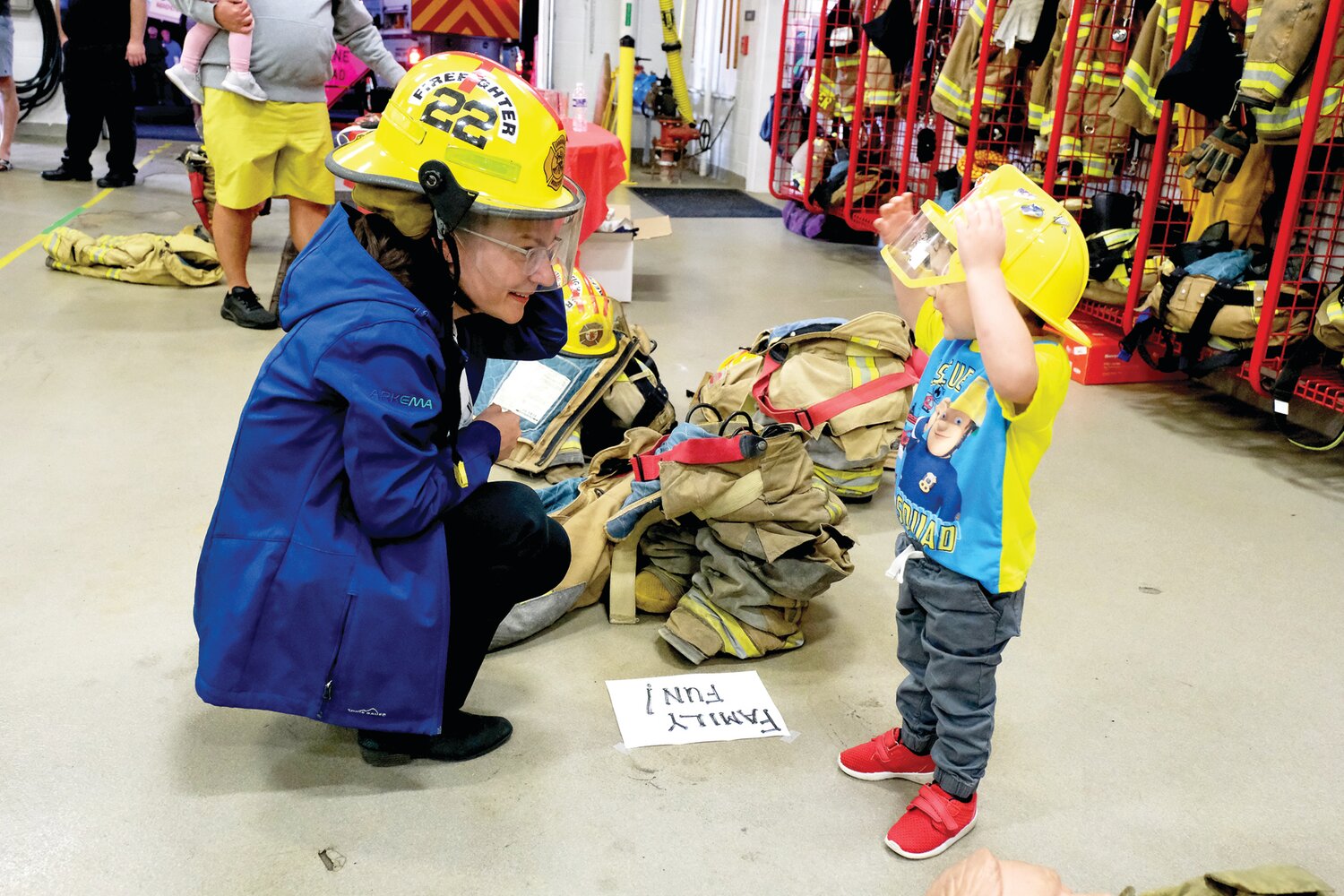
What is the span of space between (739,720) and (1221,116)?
3.02 meters

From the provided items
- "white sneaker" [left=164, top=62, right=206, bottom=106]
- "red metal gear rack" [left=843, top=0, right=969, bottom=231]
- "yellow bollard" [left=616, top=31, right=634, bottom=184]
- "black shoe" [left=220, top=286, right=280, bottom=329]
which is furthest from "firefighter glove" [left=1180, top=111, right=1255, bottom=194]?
"yellow bollard" [left=616, top=31, right=634, bottom=184]

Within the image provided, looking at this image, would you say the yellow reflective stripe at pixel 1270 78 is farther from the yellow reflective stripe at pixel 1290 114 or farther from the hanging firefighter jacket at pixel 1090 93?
the hanging firefighter jacket at pixel 1090 93

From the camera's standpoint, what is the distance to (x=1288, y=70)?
132 inches

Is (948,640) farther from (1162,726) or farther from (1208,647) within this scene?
(1208,647)

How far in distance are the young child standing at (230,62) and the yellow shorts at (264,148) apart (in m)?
0.07

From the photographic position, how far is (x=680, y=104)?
9.39 metres

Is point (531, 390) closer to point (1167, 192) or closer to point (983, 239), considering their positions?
point (983, 239)

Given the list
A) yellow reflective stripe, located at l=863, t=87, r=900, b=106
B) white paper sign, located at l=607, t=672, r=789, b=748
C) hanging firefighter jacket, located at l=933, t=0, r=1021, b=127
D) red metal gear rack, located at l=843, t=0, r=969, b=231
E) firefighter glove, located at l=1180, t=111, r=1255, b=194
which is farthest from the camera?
yellow reflective stripe, located at l=863, t=87, r=900, b=106

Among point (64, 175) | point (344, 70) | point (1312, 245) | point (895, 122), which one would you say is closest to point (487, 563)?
point (1312, 245)

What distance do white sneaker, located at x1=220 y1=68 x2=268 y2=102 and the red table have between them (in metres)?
1.24

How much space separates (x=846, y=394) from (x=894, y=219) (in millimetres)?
1220

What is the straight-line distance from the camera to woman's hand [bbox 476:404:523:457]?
183 centimetres

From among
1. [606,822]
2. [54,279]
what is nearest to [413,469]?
[606,822]

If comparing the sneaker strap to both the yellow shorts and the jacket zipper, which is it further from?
the yellow shorts
